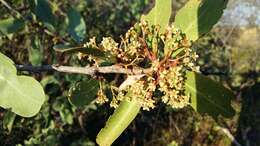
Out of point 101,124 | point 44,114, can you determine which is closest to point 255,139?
point 101,124

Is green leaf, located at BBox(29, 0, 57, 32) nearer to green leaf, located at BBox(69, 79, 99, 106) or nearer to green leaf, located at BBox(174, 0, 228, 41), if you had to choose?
green leaf, located at BBox(69, 79, 99, 106)

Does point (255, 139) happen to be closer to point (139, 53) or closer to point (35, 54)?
point (35, 54)

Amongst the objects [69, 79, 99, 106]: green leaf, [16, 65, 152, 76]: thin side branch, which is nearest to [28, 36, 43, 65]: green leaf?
[69, 79, 99, 106]: green leaf

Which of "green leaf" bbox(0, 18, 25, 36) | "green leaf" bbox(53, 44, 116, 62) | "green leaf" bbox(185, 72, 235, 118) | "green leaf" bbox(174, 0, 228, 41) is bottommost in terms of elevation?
"green leaf" bbox(185, 72, 235, 118)

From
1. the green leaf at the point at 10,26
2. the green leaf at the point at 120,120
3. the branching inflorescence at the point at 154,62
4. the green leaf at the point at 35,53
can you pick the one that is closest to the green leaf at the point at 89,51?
the branching inflorescence at the point at 154,62

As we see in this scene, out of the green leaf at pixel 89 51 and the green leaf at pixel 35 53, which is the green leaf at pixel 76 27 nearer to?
the green leaf at pixel 35 53

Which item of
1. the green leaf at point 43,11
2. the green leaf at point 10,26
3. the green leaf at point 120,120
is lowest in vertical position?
the green leaf at point 120,120
